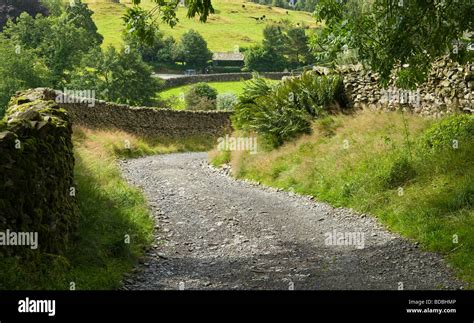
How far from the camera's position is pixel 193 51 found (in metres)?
93.9

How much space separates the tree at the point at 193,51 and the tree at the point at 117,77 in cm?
3348

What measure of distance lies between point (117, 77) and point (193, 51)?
37.6m

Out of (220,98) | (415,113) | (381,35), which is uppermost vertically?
(381,35)

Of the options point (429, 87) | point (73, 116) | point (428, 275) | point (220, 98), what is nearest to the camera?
point (428, 275)

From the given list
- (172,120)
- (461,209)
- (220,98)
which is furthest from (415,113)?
(220,98)

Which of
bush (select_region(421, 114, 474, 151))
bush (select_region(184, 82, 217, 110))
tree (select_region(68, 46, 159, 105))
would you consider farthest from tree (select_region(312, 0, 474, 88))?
tree (select_region(68, 46, 159, 105))

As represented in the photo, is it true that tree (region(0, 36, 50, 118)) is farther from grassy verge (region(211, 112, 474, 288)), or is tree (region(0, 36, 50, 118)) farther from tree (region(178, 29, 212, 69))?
tree (region(178, 29, 212, 69))

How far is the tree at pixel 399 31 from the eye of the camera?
10.5 m

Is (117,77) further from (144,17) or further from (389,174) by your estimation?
(389,174)

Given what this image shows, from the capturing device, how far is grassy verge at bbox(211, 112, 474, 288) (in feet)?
29.5

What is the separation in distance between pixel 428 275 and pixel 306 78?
43.6ft

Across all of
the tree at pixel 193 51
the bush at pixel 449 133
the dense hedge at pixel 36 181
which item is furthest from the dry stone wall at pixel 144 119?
the tree at pixel 193 51

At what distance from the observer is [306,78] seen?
1969 centimetres
